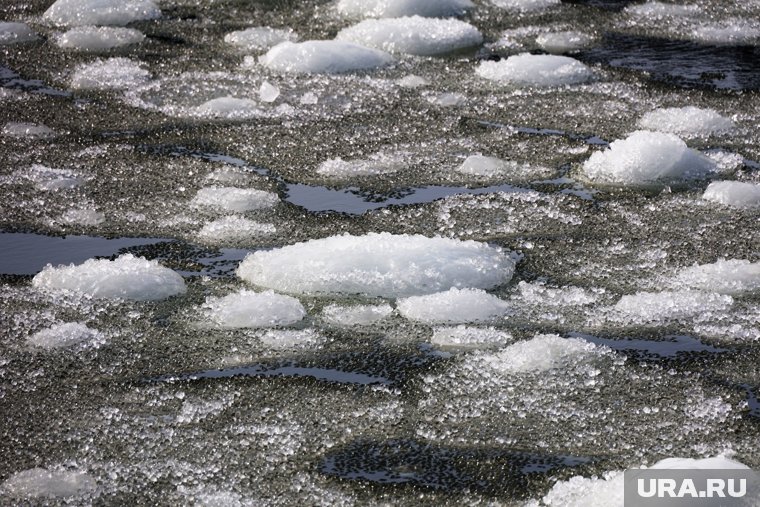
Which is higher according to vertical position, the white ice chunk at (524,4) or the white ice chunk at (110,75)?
the white ice chunk at (524,4)

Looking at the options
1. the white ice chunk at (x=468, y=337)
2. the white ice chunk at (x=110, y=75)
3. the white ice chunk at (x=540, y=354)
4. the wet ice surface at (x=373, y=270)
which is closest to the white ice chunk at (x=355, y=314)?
the wet ice surface at (x=373, y=270)

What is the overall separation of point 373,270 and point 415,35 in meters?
2.78

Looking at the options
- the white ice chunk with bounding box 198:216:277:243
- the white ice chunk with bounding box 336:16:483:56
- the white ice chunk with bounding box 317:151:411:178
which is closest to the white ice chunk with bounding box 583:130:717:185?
the white ice chunk with bounding box 317:151:411:178

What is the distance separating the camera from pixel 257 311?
10.4 feet

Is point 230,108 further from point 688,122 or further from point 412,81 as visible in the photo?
point 688,122

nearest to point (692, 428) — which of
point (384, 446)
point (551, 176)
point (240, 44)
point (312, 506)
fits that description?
point (384, 446)

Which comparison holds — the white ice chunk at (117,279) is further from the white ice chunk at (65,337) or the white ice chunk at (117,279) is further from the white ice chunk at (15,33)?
the white ice chunk at (15,33)

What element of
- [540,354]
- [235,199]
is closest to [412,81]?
[235,199]

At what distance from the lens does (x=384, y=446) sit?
264 cm

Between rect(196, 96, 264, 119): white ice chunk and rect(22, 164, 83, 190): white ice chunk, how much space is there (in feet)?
2.66

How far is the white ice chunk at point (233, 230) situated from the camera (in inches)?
148

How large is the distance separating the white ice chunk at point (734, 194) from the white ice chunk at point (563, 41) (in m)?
1.97

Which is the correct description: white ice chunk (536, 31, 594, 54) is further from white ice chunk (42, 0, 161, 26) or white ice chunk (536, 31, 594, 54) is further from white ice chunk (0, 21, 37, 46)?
white ice chunk (0, 21, 37, 46)

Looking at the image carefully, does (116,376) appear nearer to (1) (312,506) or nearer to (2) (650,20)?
(1) (312,506)
